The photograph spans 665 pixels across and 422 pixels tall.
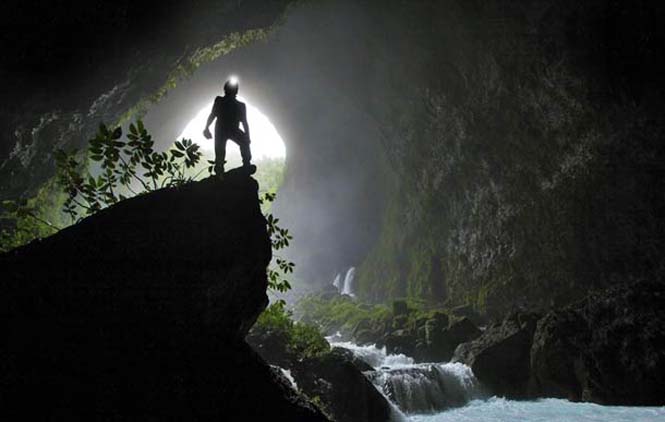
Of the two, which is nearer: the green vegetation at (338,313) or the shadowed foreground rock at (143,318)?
the shadowed foreground rock at (143,318)

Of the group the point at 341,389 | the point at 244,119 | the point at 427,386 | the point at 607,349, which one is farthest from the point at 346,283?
the point at 244,119

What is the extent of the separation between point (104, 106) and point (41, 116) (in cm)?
367

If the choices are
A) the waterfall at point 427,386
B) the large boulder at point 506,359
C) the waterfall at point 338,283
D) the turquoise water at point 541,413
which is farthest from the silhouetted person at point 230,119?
the waterfall at point 338,283

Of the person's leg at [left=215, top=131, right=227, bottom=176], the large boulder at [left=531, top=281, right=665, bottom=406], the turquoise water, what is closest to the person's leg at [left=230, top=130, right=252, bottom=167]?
the person's leg at [left=215, top=131, right=227, bottom=176]

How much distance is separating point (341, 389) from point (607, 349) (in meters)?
7.69

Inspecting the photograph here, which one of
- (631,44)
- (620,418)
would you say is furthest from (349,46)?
(620,418)

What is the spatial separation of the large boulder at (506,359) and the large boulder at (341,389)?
A: 5502mm

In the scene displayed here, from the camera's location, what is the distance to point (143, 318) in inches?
117

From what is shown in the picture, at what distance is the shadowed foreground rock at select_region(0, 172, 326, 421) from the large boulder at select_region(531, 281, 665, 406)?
1110cm

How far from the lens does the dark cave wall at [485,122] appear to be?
12.2 m

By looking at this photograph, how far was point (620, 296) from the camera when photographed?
11633 millimetres

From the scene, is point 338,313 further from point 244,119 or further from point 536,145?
point 244,119

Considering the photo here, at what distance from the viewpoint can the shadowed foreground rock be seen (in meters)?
2.43

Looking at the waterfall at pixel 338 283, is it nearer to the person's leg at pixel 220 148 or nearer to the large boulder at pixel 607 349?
the large boulder at pixel 607 349
